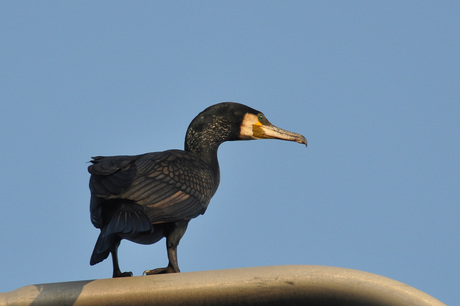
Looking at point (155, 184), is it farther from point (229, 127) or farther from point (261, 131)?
point (261, 131)

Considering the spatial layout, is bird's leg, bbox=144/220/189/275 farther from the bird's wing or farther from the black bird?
the bird's wing

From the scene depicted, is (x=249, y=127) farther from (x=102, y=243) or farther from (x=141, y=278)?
(x=141, y=278)

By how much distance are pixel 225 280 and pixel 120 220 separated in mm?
2273

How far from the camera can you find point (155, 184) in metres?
5.95

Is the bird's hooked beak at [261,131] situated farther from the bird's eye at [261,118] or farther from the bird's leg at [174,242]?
the bird's leg at [174,242]

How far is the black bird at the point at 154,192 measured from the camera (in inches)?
218

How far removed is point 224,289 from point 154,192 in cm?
260

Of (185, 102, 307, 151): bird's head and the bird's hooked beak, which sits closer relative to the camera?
(185, 102, 307, 151): bird's head

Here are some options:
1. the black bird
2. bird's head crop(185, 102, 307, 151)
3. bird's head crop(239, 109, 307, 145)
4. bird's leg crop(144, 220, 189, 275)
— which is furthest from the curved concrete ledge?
bird's head crop(239, 109, 307, 145)

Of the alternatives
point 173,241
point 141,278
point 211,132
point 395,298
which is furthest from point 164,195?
point 395,298

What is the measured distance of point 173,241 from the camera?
20.0ft

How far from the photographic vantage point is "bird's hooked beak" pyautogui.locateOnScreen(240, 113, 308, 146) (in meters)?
7.62

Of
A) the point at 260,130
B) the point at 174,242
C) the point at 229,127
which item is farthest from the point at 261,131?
the point at 174,242

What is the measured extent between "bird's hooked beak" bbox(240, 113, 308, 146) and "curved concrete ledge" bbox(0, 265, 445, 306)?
4.20 meters
